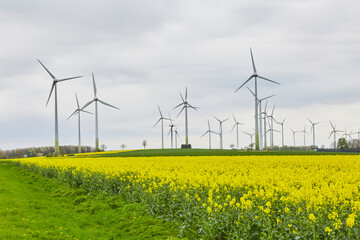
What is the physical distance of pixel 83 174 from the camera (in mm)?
23984

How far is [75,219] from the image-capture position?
1608 centimetres

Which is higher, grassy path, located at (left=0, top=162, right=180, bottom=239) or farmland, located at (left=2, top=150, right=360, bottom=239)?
farmland, located at (left=2, top=150, right=360, bottom=239)

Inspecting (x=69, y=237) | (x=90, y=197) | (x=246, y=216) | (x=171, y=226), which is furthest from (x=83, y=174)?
(x=246, y=216)

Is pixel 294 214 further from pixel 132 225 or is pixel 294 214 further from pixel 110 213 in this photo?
pixel 110 213

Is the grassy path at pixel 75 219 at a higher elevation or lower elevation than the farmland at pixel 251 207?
lower

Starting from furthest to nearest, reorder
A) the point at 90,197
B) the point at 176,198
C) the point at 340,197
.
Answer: the point at 90,197
the point at 176,198
the point at 340,197

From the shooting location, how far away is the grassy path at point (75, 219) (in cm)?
1305

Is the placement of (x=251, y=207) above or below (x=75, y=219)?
above

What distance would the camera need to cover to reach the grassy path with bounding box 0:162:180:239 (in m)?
13.0

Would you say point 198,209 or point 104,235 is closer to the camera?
point 198,209

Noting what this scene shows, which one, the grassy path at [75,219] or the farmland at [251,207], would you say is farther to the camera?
the grassy path at [75,219]

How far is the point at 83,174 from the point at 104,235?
36.6 ft

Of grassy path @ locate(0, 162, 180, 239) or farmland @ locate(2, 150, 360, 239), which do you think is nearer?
farmland @ locate(2, 150, 360, 239)

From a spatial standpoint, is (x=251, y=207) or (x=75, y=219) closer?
(x=251, y=207)
